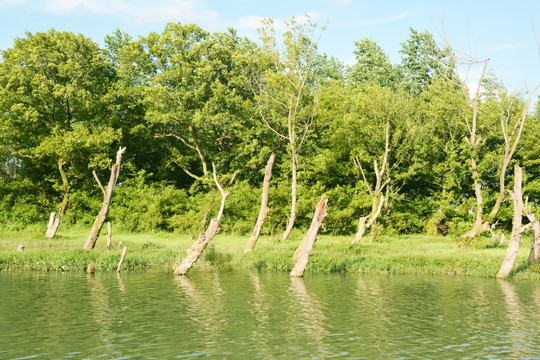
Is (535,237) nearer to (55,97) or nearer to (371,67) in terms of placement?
(55,97)

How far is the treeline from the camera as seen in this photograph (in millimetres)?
53688

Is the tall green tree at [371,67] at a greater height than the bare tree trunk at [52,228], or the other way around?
the tall green tree at [371,67]

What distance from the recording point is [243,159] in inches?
2379

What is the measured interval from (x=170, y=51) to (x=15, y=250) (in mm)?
30528

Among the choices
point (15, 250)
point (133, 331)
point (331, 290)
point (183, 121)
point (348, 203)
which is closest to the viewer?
point (133, 331)

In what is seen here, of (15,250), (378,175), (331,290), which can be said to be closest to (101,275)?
(15,250)

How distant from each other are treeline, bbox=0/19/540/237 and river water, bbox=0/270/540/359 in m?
26.3

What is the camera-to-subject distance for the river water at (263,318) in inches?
582

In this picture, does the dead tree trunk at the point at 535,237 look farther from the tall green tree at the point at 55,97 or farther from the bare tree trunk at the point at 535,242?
the tall green tree at the point at 55,97

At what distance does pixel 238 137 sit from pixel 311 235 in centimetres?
3323

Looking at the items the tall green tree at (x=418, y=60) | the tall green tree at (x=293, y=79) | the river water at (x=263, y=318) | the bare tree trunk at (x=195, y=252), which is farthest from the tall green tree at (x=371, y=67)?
the river water at (x=263, y=318)

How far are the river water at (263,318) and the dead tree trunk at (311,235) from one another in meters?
1.38

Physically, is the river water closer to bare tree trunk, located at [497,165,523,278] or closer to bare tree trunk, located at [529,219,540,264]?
bare tree trunk, located at [497,165,523,278]

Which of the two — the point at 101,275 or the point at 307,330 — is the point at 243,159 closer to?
the point at 101,275
